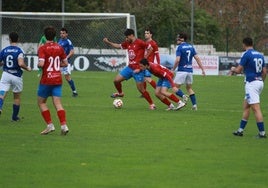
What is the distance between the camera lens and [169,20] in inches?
2319

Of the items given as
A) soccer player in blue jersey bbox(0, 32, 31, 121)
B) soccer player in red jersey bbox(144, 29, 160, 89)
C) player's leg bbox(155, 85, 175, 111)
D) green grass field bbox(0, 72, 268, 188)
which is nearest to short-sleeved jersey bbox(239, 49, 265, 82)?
green grass field bbox(0, 72, 268, 188)

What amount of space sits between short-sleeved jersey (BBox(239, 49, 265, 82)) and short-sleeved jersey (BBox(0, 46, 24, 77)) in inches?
206

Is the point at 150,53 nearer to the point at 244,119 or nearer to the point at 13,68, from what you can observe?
the point at 13,68

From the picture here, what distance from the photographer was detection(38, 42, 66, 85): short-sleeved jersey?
53.4 feet

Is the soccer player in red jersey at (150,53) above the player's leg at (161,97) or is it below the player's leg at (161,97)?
above

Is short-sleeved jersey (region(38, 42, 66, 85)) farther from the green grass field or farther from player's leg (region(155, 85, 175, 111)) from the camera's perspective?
player's leg (region(155, 85, 175, 111))

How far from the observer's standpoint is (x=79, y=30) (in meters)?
44.8

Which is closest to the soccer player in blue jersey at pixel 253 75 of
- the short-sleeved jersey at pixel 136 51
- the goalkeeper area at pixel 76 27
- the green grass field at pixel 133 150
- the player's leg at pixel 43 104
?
the green grass field at pixel 133 150

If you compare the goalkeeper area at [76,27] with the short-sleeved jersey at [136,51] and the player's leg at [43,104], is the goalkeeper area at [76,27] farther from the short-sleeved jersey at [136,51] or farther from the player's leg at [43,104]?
the player's leg at [43,104]

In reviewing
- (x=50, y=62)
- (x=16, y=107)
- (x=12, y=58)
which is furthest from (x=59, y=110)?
(x=12, y=58)

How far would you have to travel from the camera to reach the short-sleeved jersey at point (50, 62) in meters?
16.3

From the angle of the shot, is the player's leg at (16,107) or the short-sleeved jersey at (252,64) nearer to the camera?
the short-sleeved jersey at (252,64)

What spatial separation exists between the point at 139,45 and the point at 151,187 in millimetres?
13124

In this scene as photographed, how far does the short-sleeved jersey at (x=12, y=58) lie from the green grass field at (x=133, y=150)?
114 cm
